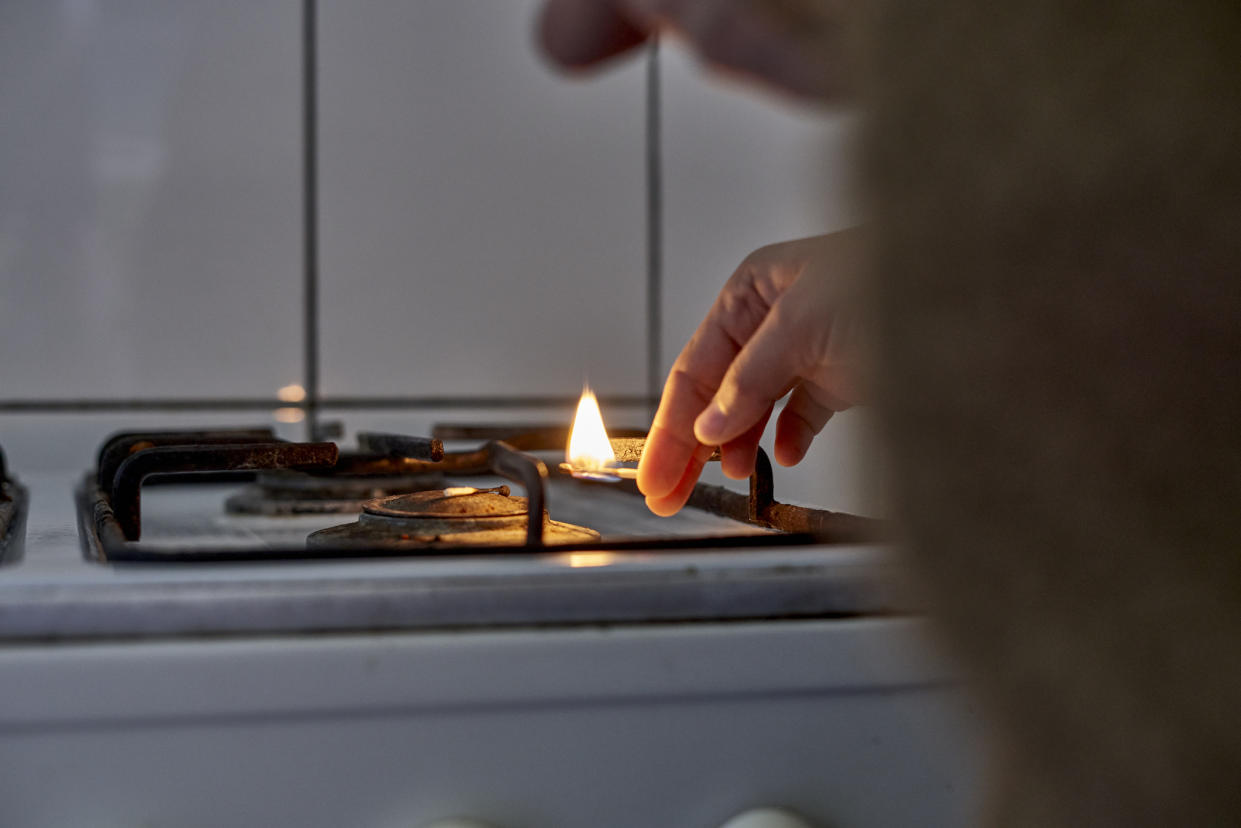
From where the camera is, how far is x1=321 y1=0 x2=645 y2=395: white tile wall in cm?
98

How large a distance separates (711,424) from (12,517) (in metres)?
0.41

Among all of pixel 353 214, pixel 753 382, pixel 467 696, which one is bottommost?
pixel 467 696

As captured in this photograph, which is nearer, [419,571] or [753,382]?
[419,571]

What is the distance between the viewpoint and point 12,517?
595mm

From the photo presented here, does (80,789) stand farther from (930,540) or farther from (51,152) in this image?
(51,152)

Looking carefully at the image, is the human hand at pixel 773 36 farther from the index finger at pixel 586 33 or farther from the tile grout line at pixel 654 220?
the tile grout line at pixel 654 220

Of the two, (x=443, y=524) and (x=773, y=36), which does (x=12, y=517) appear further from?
(x=773, y=36)

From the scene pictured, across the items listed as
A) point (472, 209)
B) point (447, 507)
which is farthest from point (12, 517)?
point (472, 209)

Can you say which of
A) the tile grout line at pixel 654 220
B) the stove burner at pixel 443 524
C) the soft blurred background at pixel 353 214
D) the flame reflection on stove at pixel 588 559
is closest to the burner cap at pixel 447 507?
the stove burner at pixel 443 524

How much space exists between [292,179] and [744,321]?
0.55 metres

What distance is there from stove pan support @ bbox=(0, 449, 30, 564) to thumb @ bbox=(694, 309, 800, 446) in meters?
0.34

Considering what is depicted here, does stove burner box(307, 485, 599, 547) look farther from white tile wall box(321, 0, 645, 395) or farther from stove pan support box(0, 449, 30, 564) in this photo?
white tile wall box(321, 0, 645, 395)

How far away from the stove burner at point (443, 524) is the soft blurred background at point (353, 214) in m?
0.37

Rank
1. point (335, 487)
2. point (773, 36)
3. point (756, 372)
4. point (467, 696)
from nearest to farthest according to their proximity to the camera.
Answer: point (773, 36) → point (467, 696) → point (756, 372) → point (335, 487)
